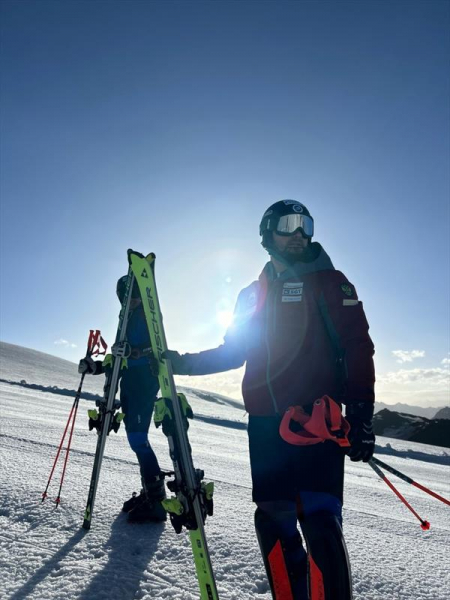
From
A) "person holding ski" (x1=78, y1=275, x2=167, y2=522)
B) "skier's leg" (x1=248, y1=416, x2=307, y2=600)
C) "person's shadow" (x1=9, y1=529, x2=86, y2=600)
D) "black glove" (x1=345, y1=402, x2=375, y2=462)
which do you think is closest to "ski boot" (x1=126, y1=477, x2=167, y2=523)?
"person holding ski" (x1=78, y1=275, x2=167, y2=522)

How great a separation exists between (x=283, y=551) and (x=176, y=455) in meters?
0.77

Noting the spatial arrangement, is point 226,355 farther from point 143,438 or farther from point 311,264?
point 143,438

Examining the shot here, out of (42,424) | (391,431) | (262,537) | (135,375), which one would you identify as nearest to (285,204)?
(262,537)

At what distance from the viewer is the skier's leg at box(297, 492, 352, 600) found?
1663 mm

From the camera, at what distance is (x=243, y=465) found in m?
6.74

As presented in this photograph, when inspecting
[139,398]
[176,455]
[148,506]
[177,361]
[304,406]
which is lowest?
[148,506]

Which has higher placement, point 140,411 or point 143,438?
point 140,411

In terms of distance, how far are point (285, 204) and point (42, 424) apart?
7.19 m

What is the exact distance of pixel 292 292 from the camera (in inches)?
84.5

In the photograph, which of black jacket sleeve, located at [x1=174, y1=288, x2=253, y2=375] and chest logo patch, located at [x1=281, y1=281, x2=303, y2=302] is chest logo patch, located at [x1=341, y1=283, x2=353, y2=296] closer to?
chest logo patch, located at [x1=281, y1=281, x2=303, y2=302]

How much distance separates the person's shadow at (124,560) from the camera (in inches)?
89.7

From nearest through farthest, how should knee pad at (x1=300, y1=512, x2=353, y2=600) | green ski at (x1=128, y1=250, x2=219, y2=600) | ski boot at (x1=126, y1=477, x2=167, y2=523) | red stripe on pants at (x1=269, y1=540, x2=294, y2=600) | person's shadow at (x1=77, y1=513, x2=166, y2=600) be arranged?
knee pad at (x1=300, y1=512, x2=353, y2=600), red stripe on pants at (x1=269, y1=540, x2=294, y2=600), green ski at (x1=128, y1=250, x2=219, y2=600), person's shadow at (x1=77, y1=513, x2=166, y2=600), ski boot at (x1=126, y1=477, x2=167, y2=523)

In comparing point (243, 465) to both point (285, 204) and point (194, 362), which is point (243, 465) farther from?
point (285, 204)

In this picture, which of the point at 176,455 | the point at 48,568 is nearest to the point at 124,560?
the point at 48,568
